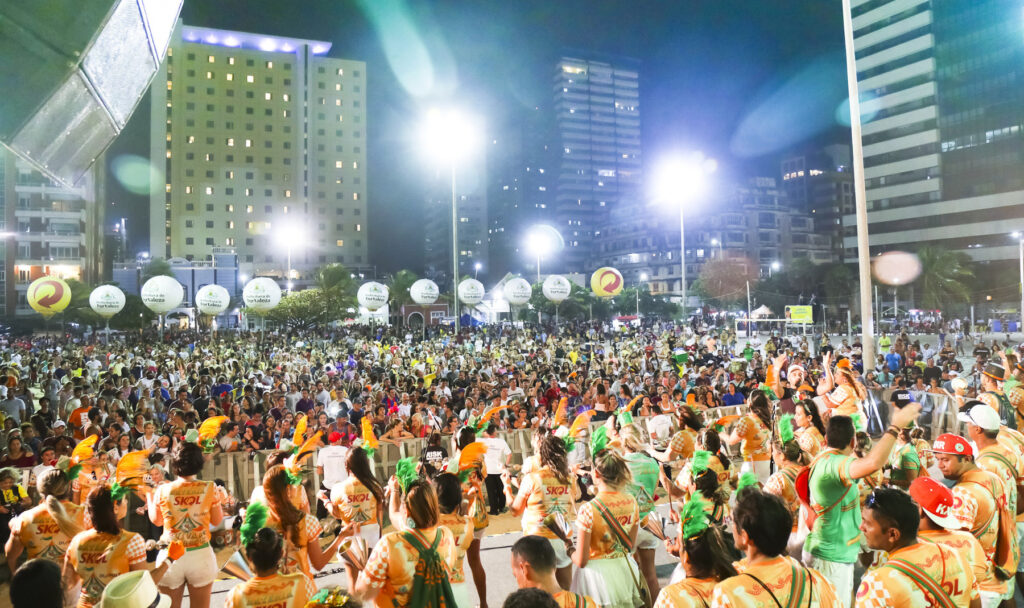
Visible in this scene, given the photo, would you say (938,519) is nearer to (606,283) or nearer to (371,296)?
(606,283)

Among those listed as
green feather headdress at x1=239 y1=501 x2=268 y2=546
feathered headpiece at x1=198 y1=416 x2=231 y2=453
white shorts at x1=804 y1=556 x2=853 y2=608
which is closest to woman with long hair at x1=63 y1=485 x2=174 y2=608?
green feather headdress at x1=239 y1=501 x2=268 y2=546

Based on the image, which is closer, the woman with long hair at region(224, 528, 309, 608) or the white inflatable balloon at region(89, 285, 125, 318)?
the woman with long hair at region(224, 528, 309, 608)

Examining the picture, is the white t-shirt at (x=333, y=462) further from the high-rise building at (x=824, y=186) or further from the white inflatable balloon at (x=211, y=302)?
the high-rise building at (x=824, y=186)

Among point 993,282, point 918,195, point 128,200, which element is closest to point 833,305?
point 993,282

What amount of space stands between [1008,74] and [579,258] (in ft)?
255

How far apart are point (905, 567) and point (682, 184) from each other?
37.2 meters

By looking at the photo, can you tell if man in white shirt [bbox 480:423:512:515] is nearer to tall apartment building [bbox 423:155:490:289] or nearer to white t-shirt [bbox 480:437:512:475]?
white t-shirt [bbox 480:437:512:475]

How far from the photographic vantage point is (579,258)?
135m

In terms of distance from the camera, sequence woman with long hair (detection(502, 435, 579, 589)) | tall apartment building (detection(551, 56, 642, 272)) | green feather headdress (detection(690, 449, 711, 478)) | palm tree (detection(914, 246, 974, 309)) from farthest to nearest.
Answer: tall apartment building (detection(551, 56, 642, 272)), palm tree (detection(914, 246, 974, 309)), woman with long hair (detection(502, 435, 579, 589)), green feather headdress (detection(690, 449, 711, 478))

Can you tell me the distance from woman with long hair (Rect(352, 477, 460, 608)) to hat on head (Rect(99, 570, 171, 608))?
3.57 ft

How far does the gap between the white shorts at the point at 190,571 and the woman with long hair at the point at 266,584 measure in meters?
1.95

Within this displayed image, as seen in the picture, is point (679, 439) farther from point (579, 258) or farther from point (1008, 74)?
point (579, 258)

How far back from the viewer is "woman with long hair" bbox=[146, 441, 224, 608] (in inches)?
198

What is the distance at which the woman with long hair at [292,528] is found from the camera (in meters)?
4.64
